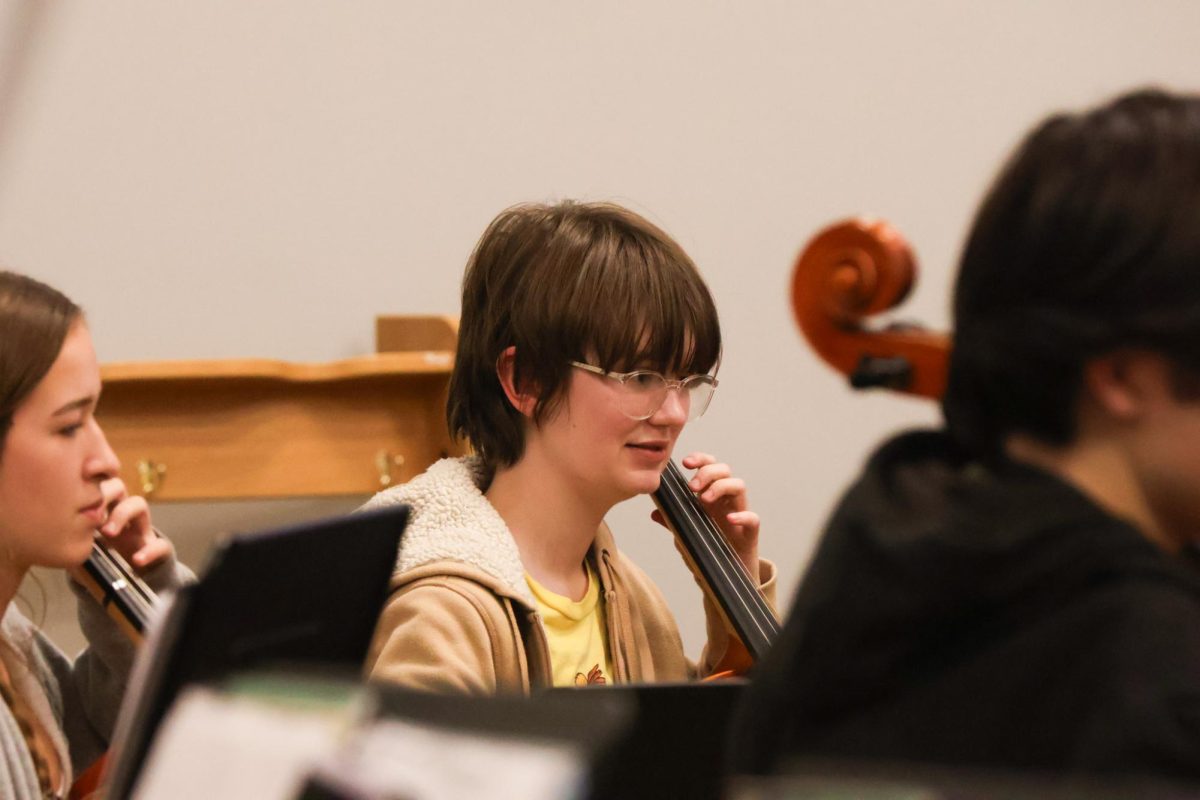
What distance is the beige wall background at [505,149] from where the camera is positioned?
2113 mm

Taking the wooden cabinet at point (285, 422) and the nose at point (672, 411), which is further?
the wooden cabinet at point (285, 422)

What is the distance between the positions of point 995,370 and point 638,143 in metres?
1.75

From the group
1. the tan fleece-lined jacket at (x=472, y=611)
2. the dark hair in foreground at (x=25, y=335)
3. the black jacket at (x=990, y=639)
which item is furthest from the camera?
the tan fleece-lined jacket at (x=472, y=611)

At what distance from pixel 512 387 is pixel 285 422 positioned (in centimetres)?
64

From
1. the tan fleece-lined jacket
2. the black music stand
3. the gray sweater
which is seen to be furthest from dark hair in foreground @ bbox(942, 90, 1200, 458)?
the gray sweater

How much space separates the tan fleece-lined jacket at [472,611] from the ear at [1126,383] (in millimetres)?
743

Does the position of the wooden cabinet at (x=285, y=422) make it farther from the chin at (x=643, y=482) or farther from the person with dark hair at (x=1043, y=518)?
the person with dark hair at (x=1043, y=518)

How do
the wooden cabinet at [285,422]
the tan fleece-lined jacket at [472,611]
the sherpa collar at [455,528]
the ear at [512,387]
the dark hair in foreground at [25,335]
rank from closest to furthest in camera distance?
the dark hair in foreground at [25,335], the tan fleece-lined jacket at [472,611], the sherpa collar at [455,528], the ear at [512,387], the wooden cabinet at [285,422]

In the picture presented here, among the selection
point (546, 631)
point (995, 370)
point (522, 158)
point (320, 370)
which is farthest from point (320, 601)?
point (522, 158)

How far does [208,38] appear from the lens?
7.02ft

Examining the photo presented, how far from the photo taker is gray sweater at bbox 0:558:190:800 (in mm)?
1365

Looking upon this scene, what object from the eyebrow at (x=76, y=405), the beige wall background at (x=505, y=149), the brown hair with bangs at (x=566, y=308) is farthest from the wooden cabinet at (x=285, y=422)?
the eyebrow at (x=76, y=405)

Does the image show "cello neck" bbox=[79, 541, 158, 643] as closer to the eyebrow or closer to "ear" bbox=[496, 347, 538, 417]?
the eyebrow

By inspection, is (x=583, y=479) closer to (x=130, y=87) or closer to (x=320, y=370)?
(x=320, y=370)
